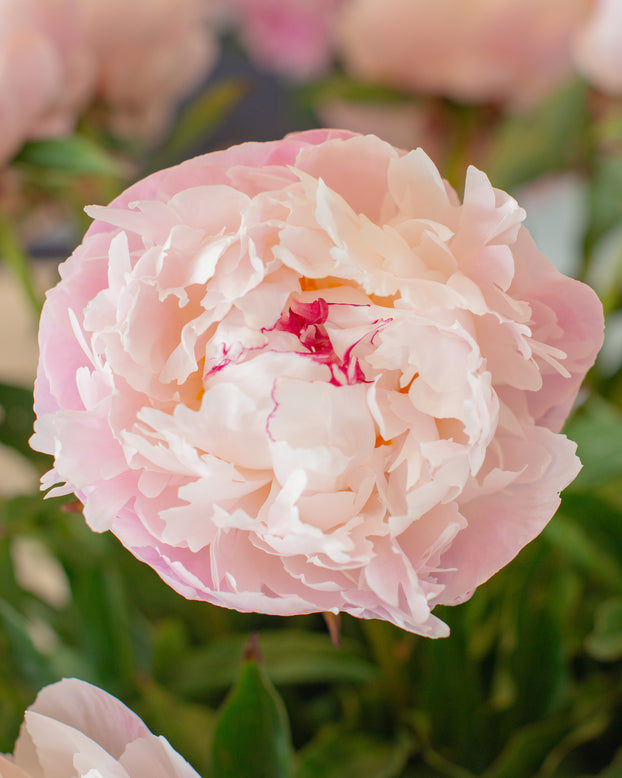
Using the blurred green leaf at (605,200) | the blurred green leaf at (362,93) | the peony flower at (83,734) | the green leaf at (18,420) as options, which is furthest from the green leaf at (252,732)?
the blurred green leaf at (362,93)

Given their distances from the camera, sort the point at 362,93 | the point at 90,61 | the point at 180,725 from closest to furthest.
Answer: the point at 180,725 < the point at 90,61 < the point at 362,93

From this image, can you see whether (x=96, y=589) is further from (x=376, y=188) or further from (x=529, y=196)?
(x=529, y=196)

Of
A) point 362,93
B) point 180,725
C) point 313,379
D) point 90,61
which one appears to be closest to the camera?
point 313,379

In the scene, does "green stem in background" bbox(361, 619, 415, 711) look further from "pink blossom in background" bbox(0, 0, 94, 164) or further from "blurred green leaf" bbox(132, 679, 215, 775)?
"pink blossom in background" bbox(0, 0, 94, 164)

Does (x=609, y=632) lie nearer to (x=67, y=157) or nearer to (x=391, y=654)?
(x=391, y=654)

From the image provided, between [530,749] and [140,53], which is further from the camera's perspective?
[140,53]

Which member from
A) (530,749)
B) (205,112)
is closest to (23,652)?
(530,749)

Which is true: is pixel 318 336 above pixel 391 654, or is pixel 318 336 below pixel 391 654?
above
